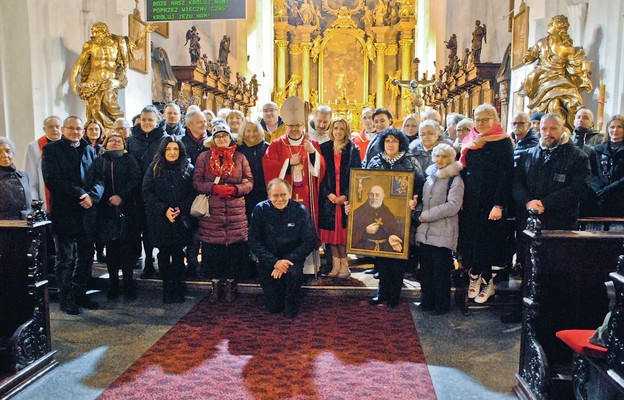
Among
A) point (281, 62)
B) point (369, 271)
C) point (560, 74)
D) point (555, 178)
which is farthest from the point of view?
point (281, 62)

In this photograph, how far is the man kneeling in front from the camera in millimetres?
4625

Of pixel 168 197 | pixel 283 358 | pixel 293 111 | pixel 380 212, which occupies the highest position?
pixel 293 111

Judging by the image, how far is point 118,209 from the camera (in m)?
4.87

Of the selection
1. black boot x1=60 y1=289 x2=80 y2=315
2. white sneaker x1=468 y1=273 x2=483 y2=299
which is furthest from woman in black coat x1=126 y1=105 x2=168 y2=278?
white sneaker x1=468 y1=273 x2=483 y2=299

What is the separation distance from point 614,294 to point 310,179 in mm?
3216

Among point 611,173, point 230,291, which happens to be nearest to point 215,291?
point 230,291

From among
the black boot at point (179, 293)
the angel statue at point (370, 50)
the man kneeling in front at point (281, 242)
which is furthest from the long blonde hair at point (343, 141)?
the angel statue at point (370, 50)

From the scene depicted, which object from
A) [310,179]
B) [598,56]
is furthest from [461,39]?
[310,179]

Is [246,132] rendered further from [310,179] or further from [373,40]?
[373,40]

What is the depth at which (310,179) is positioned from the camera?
17.2 feet

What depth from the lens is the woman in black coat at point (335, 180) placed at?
5.25 m

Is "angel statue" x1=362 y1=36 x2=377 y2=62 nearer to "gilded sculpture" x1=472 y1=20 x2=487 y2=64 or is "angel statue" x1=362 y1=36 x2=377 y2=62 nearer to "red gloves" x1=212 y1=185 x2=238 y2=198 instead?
"gilded sculpture" x1=472 y1=20 x2=487 y2=64

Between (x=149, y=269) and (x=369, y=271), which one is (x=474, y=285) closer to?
(x=369, y=271)

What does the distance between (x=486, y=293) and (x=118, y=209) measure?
336 centimetres
